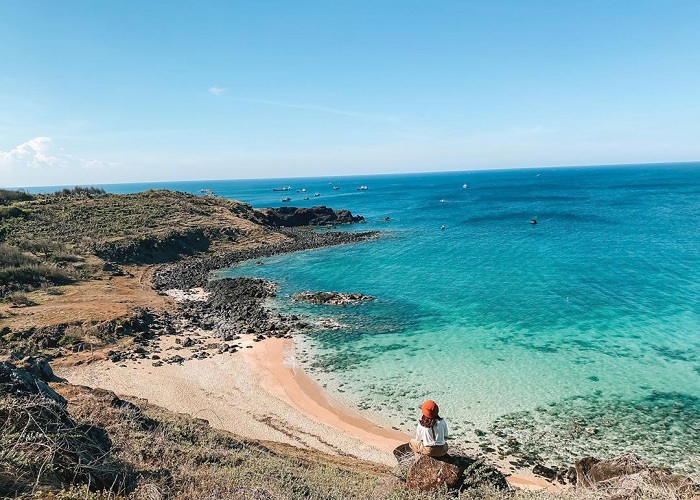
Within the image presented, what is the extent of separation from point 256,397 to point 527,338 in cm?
2004

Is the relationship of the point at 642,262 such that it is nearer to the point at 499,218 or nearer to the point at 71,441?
the point at 499,218

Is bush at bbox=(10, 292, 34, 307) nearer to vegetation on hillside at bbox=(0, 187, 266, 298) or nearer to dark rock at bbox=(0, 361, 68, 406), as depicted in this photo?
vegetation on hillside at bbox=(0, 187, 266, 298)

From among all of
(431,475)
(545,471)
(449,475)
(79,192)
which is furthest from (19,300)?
(79,192)

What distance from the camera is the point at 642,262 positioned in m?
49.8

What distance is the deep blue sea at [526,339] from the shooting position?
A: 20.6 metres

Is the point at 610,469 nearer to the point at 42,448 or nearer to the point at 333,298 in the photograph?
the point at 42,448

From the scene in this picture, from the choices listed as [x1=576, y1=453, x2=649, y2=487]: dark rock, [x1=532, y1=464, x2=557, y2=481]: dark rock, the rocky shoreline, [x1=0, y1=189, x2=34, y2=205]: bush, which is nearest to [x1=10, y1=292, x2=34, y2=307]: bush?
the rocky shoreline

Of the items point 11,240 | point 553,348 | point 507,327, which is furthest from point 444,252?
point 11,240

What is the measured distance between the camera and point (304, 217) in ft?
323

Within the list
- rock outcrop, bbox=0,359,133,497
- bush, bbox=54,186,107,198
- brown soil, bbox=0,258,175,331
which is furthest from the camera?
bush, bbox=54,186,107,198

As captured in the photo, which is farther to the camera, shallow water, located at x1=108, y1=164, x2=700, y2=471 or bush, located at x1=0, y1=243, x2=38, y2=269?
bush, located at x1=0, y1=243, x2=38, y2=269

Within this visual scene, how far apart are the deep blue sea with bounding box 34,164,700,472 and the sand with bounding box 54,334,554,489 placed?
1453 mm

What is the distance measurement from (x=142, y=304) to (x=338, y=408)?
24944 mm

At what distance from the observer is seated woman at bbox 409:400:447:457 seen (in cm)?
962
